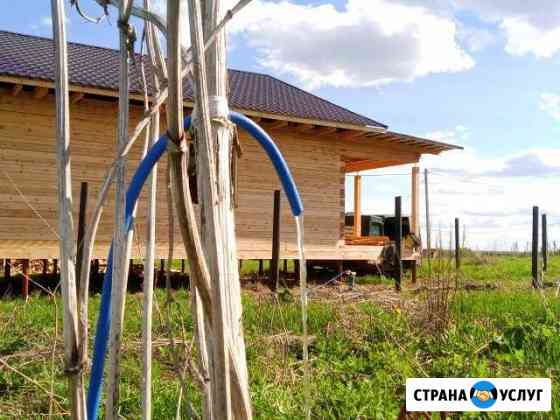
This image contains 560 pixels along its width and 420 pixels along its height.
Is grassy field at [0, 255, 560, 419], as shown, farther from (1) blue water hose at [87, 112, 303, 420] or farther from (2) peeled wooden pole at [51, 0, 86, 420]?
(2) peeled wooden pole at [51, 0, 86, 420]

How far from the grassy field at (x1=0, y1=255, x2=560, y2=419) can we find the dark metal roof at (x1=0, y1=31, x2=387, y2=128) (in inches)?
217

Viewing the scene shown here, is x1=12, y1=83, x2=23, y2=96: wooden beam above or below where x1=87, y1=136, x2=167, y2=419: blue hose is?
above

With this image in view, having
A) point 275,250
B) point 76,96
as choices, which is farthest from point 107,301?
point 76,96

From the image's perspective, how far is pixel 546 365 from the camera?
396cm

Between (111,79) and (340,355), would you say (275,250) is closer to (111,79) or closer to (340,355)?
(111,79)

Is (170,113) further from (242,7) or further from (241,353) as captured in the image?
(241,353)

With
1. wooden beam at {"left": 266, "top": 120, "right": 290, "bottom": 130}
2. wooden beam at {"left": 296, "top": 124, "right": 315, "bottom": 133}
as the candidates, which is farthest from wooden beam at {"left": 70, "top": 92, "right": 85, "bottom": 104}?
wooden beam at {"left": 296, "top": 124, "right": 315, "bottom": 133}

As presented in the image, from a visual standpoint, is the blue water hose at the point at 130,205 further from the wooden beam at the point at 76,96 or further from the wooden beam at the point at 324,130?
the wooden beam at the point at 324,130

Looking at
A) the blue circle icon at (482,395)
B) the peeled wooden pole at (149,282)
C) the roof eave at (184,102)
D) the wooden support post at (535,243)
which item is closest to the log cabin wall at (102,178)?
the roof eave at (184,102)

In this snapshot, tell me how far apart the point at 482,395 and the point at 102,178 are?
11.0 meters

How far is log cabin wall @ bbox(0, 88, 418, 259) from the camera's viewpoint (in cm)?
1097

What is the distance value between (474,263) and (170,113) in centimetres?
2185

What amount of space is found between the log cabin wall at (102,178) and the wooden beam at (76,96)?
93 millimetres

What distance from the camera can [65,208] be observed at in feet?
3.48
